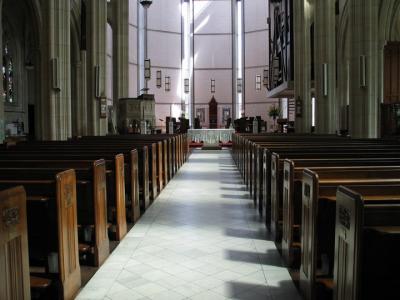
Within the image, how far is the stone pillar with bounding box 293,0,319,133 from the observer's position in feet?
56.8

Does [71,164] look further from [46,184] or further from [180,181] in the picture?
[180,181]

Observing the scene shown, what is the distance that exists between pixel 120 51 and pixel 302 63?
26.7 ft

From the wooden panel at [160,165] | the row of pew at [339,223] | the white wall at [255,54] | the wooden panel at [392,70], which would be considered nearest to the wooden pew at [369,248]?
the row of pew at [339,223]

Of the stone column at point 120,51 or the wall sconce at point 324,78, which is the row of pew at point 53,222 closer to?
the wall sconce at point 324,78

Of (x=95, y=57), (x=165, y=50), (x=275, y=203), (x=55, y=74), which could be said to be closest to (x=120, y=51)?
(x=95, y=57)

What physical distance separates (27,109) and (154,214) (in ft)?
55.9

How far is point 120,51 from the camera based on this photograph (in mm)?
20969

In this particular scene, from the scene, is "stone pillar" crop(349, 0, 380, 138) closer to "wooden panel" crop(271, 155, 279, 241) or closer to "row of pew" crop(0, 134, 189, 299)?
"wooden panel" crop(271, 155, 279, 241)

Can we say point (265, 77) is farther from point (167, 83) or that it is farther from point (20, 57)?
point (20, 57)

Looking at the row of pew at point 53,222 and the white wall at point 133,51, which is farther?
the white wall at point 133,51

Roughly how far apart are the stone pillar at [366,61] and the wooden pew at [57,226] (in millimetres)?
8865

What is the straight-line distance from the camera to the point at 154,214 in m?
6.29

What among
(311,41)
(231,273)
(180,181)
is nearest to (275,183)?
(231,273)

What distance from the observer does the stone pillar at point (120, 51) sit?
2080 centimetres
